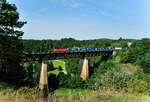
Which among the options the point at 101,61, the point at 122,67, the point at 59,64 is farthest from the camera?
the point at 59,64

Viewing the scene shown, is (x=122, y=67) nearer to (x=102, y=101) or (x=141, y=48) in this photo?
(x=141, y=48)

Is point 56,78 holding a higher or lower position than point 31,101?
lower

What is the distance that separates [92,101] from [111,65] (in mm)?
89527

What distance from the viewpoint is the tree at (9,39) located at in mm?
48375

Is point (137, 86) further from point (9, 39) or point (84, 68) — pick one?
point (84, 68)

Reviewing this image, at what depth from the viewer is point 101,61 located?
110 m

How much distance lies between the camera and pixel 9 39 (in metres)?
49.6

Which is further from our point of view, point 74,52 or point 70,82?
point 74,52

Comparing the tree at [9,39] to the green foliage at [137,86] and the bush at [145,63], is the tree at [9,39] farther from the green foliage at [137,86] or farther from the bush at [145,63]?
the bush at [145,63]

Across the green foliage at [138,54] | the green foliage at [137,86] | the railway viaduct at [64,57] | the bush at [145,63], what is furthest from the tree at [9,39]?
the green foliage at [138,54]

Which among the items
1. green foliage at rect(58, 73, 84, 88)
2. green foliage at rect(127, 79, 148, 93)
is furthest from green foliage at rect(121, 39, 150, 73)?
green foliage at rect(127, 79, 148, 93)

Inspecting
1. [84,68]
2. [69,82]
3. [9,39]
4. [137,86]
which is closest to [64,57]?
[84,68]

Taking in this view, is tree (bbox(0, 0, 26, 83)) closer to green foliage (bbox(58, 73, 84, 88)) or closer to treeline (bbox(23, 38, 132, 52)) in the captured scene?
green foliage (bbox(58, 73, 84, 88))

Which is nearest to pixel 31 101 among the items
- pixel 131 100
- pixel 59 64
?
pixel 131 100
